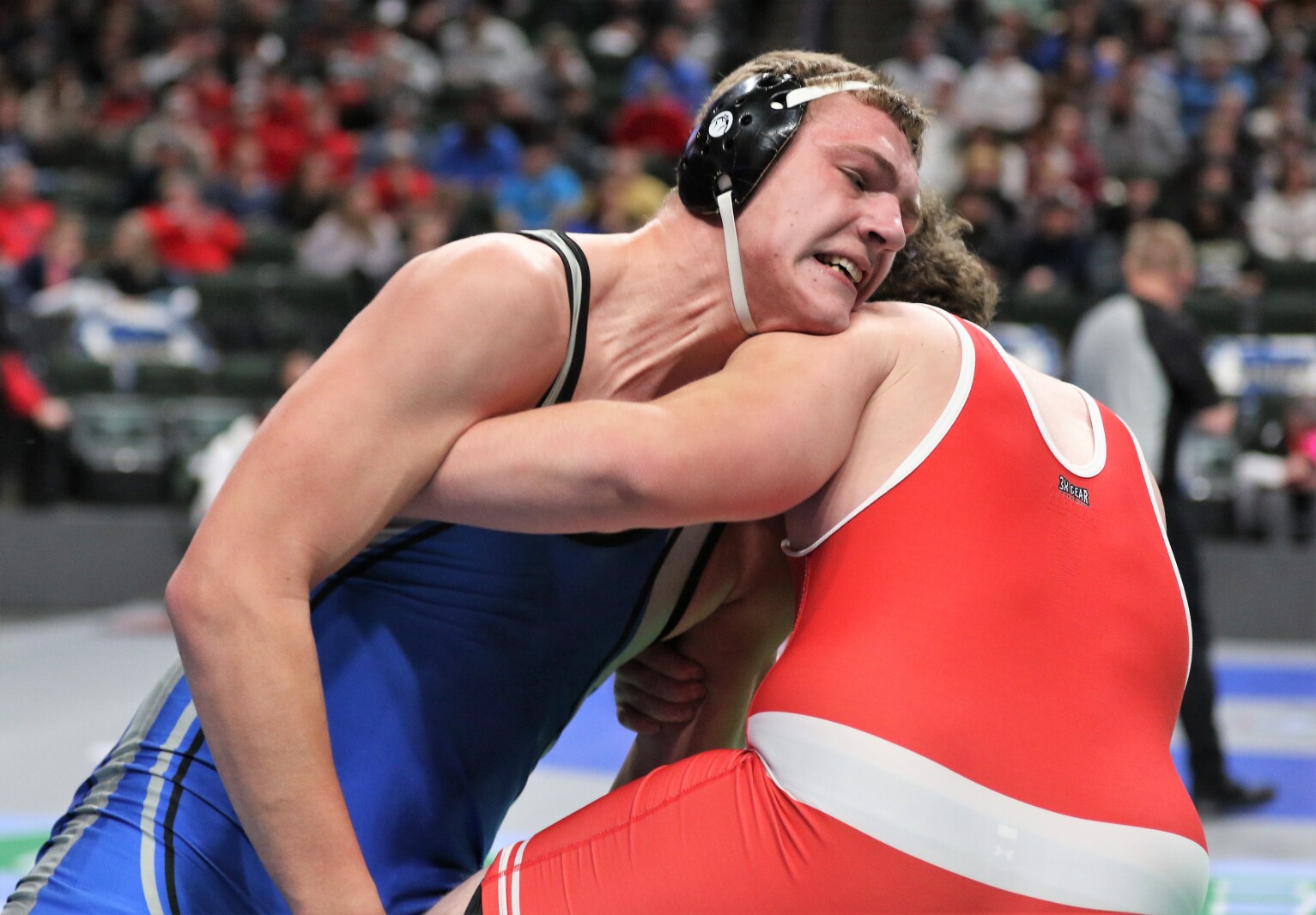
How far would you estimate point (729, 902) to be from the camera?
1.32 m

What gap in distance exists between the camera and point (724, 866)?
133 centimetres

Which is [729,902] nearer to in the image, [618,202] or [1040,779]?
[1040,779]

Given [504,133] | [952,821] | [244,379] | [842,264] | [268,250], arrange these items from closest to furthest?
[952,821], [842,264], [244,379], [268,250], [504,133]

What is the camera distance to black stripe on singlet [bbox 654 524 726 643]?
5.77ft

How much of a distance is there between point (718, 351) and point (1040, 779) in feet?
2.11

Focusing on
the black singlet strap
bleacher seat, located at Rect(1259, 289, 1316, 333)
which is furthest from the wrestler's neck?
bleacher seat, located at Rect(1259, 289, 1316, 333)

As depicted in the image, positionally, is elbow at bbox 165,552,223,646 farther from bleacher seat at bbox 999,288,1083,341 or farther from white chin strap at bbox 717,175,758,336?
bleacher seat at bbox 999,288,1083,341

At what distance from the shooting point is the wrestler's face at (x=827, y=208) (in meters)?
1.64

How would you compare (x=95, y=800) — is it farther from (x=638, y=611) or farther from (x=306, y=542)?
(x=638, y=611)

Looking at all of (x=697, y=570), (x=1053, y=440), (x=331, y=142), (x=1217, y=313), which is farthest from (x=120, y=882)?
(x=331, y=142)

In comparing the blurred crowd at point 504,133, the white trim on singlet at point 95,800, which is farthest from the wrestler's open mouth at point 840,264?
the blurred crowd at point 504,133

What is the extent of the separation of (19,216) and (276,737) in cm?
862

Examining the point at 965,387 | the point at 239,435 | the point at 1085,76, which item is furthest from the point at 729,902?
Result: the point at 1085,76

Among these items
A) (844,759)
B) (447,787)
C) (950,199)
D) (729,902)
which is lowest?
(950,199)
